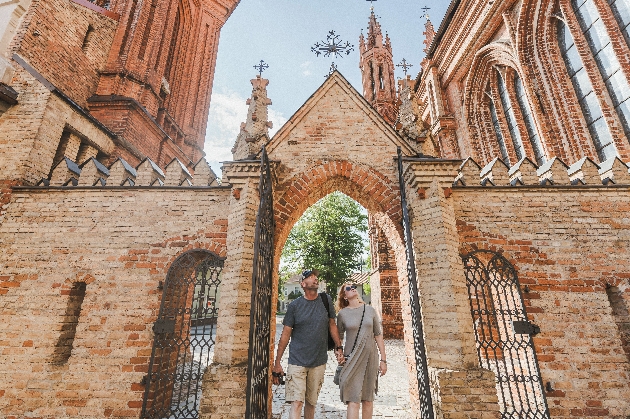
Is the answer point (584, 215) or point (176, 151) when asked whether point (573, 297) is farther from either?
point (176, 151)

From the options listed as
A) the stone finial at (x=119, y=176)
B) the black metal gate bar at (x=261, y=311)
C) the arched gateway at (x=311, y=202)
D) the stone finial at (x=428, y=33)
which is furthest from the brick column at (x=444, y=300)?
the stone finial at (x=428, y=33)

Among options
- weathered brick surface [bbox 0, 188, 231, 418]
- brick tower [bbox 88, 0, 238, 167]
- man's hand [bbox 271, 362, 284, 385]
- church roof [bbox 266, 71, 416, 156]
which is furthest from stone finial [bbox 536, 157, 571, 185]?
brick tower [bbox 88, 0, 238, 167]

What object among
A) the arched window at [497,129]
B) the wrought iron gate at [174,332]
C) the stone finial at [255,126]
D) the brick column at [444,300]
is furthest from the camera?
the arched window at [497,129]

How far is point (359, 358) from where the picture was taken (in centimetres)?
331

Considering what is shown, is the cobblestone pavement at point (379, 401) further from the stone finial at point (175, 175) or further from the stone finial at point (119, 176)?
the stone finial at point (119, 176)

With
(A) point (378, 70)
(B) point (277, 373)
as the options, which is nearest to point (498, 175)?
(B) point (277, 373)

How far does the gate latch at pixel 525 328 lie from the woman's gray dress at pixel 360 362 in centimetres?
238

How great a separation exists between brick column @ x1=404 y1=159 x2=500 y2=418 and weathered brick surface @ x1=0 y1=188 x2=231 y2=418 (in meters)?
3.25

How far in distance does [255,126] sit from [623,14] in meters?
9.88

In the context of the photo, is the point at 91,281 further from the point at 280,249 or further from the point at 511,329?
the point at 511,329

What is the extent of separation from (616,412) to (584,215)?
288cm

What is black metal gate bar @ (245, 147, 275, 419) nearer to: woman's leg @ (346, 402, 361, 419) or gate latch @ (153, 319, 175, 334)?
woman's leg @ (346, 402, 361, 419)

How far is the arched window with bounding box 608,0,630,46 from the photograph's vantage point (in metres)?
7.38

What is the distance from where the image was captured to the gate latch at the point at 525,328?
171 inches
